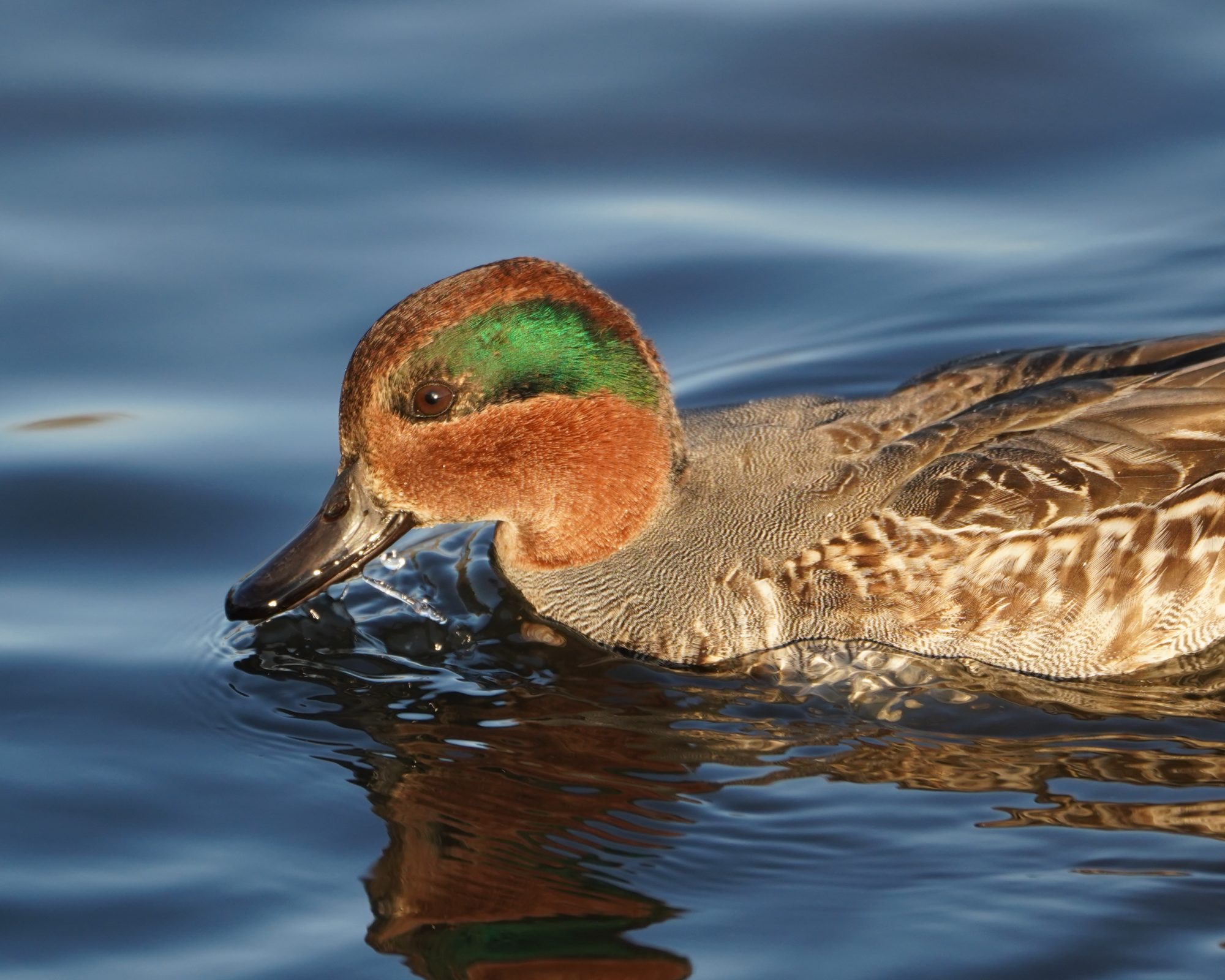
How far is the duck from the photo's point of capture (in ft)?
22.9

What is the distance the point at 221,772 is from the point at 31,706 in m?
0.95

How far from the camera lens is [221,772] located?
6711 millimetres

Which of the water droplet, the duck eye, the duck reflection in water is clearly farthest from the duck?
the water droplet

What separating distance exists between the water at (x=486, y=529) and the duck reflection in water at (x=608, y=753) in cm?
2

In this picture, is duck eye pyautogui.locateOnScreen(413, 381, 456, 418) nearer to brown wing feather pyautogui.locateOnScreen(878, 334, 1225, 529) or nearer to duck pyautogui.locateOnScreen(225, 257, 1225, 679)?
duck pyautogui.locateOnScreen(225, 257, 1225, 679)

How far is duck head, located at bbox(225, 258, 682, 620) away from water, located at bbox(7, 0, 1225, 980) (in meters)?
0.53

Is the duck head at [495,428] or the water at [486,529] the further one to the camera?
the duck head at [495,428]

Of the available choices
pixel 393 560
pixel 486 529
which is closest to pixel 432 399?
pixel 393 560

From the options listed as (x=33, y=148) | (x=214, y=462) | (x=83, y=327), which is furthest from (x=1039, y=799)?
(x=33, y=148)

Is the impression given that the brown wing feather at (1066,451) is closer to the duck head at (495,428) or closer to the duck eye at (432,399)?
the duck head at (495,428)

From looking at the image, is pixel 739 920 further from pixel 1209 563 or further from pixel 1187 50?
pixel 1187 50

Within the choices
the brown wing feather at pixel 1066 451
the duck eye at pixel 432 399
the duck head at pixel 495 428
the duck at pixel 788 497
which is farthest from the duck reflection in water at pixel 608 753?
the duck eye at pixel 432 399

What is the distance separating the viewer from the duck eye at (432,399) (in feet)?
22.9

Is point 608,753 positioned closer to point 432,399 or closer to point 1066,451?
point 432,399
